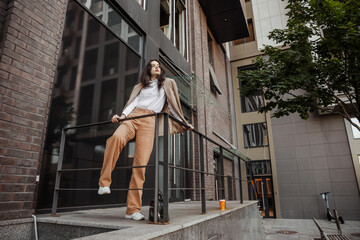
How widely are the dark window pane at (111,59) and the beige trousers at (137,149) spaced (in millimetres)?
2028

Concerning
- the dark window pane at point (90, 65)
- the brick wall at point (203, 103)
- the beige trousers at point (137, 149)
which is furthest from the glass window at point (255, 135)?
the beige trousers at point (137, 149)

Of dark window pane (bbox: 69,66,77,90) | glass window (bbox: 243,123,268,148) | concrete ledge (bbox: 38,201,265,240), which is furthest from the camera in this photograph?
glass window (bbox: 243,123,268,148)

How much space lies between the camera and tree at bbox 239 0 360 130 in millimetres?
5871

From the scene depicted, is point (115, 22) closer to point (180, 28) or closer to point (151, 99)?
point (151, 99)

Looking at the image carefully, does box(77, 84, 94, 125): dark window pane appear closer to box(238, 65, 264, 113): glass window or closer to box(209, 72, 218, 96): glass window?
box(209, 72, 218, 96): glass window

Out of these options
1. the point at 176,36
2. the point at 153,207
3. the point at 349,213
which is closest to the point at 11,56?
the point at 153,207

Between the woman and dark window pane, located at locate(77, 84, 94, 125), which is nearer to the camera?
the woman

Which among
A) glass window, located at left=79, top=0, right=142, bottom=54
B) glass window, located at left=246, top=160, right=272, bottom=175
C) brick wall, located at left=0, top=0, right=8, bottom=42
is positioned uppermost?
glass window, located at left=79, top=0, right=142, bottom=54

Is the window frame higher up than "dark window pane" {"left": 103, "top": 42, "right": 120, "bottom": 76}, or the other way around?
the window frame

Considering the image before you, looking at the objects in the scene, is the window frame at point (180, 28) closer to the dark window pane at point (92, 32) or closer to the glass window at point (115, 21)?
the glass window at point (115, 21)

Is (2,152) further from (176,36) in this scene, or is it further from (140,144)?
(176,36)

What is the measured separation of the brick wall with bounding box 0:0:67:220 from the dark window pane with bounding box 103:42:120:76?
1.38m

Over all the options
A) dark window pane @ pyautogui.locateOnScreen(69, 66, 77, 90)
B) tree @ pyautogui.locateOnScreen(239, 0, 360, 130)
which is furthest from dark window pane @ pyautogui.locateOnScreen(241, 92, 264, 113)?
dark window pane @ pyautogui.locateOnScreen(69, 66, 77, 90)

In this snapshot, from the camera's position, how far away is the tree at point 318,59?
5871 mm
